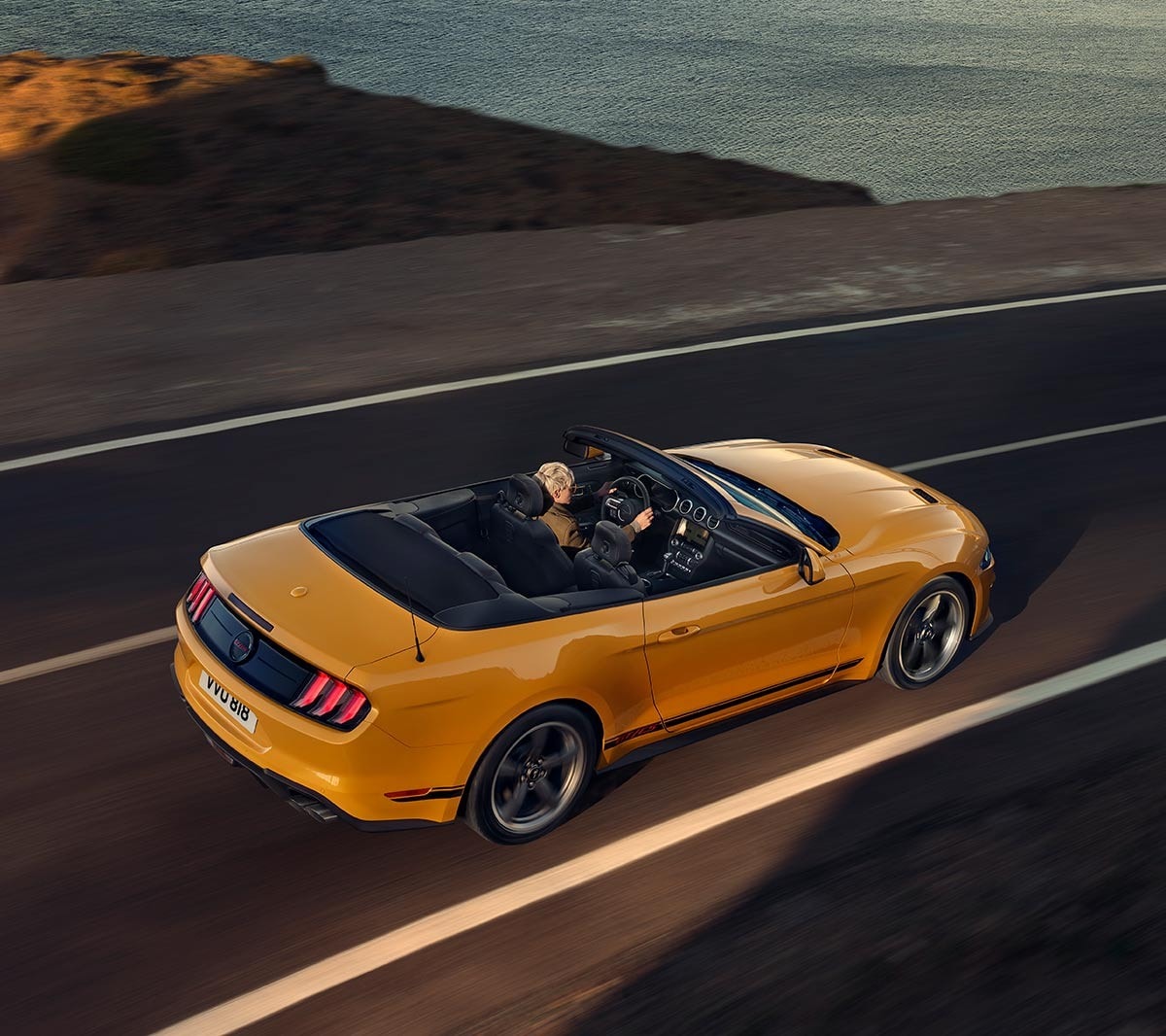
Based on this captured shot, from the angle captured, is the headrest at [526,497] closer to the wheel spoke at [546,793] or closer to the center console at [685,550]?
the center console at [685,550]

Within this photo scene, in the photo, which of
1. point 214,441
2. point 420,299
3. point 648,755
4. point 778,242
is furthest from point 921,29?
point 648,755

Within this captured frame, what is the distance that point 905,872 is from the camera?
18.6 feet

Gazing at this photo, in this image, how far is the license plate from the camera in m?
5.29

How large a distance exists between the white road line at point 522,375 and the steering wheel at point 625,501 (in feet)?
15.3

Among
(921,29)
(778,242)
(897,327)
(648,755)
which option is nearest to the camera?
(648,755)

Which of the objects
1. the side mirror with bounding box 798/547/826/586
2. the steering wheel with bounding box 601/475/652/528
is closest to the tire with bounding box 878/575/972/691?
the side mirror with bounding box 798/547/826/586

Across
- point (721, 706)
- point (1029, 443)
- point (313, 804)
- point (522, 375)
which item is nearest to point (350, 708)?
point (313, 804)

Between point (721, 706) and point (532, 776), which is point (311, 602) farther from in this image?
point (721, 706)

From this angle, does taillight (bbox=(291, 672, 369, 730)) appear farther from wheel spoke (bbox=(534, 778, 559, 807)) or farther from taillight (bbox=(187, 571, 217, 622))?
wheel spoke (bbox=(534, 778, 559, 807))

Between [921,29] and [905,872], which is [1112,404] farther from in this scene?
[921,29]

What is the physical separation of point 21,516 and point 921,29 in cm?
4332

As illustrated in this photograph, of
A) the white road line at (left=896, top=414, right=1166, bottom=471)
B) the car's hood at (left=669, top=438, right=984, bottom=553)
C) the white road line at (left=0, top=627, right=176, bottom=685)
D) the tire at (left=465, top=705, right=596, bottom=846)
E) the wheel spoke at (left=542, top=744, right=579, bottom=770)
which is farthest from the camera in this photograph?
the white road line at (left=896, top=414, right=1166, bottom=471)

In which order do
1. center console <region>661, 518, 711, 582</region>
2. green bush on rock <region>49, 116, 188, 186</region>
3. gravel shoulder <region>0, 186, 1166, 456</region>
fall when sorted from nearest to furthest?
center console <region>661, 518, 711, 582</region> → gravel shoulder <region>0, 186, 1166, 456</region> → green bush on rock <region>49, 116, 188, 186</region>

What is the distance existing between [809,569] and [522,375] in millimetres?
6200
